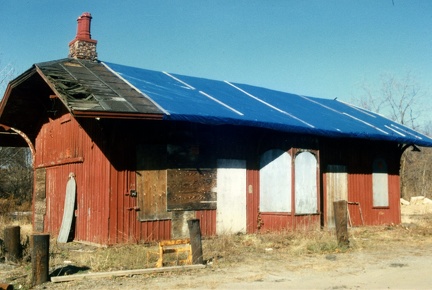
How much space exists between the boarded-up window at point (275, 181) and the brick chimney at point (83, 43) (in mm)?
6804

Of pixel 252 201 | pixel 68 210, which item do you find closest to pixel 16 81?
pixel 68 210

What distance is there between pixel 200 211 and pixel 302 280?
628cm

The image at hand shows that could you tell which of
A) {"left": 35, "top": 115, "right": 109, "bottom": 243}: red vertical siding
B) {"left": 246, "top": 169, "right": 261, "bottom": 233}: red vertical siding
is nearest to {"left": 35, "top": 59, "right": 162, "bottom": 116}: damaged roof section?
{"left": 35, "top": 115, "right": 109, "bottom": 243}: red vertical siding

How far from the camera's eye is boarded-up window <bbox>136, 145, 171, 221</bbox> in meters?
12.9

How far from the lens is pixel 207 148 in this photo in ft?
46.8

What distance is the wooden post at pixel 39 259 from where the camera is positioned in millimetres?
7719

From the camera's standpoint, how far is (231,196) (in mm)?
14648

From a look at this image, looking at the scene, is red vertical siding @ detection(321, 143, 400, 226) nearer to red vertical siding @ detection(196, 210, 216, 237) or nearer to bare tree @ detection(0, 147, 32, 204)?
red vertical siding @ detection(196, 210, 216, 237)

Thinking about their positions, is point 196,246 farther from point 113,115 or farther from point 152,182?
point 152,182

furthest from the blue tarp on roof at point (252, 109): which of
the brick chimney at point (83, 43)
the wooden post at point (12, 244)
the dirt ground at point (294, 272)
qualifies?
the wooden post at point (12, 244)

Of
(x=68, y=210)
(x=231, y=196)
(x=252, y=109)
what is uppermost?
(x=252, y=109)

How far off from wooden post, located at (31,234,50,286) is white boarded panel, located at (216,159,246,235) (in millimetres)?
7051

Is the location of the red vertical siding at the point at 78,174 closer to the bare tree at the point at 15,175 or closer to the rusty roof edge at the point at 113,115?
the rusty roof edge at the point at 113,115

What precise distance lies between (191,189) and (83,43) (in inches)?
256
